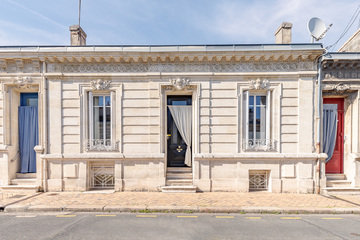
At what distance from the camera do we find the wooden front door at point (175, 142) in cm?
820

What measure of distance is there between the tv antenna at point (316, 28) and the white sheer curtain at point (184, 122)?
6099 mm

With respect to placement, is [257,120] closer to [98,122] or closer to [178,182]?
[178,182]

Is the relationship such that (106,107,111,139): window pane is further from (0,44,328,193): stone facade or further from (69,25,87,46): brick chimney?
(69,25,87,46): brick chimney

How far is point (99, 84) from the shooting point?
7.51 meters

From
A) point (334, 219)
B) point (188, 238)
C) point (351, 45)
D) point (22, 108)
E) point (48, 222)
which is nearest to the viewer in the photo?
point (188, 238)

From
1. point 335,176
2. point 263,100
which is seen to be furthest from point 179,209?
point 335,176

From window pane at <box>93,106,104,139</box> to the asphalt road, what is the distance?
10.6 ft

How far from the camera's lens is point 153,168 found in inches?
294

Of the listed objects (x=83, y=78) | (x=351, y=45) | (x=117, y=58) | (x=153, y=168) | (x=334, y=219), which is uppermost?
(x=351, y=45)

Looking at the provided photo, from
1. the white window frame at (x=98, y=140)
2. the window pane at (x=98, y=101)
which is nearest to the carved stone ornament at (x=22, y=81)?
the white window frame at (x=98, y=140)

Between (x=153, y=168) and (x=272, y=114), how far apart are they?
5.52 meters

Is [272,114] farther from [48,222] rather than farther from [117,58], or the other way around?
[48,222]

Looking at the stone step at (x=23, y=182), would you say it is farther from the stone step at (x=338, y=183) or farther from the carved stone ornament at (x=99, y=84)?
the stone step at (x=338, y=183)

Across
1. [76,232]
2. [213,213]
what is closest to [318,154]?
[213,213]
